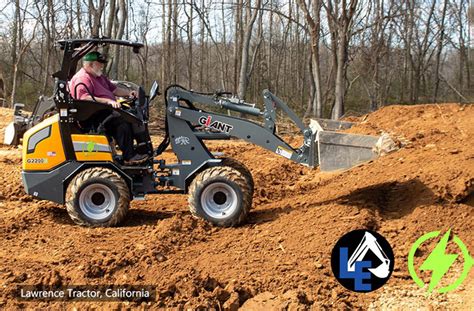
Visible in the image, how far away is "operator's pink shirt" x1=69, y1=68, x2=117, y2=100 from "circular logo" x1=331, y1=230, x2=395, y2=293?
11.0ft

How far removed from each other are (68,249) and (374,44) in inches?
750

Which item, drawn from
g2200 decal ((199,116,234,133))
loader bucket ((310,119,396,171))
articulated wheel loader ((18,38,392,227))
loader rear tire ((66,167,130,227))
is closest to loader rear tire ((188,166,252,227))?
articulated wheel loader ((18,38,392,227))

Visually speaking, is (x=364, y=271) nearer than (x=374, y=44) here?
Yes

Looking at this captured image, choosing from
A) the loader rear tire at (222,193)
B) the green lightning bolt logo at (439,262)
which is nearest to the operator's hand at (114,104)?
the loader rear tire at (222,193)

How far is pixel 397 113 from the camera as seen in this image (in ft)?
33.5

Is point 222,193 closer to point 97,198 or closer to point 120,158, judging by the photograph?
point 120,158

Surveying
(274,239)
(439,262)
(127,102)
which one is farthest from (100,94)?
(439,262)

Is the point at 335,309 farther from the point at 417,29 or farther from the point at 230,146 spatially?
the point at 417,29

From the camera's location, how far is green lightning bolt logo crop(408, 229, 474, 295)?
450 cm

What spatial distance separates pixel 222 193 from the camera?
6.25m

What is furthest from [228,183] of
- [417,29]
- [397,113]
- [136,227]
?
[417,29]

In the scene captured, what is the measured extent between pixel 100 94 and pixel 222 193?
1.93 metres

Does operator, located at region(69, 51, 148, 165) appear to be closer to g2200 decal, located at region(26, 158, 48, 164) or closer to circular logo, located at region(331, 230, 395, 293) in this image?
g2200 decal, located at region(26, 158, 48, 164)

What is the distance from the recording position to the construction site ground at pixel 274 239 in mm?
4328
